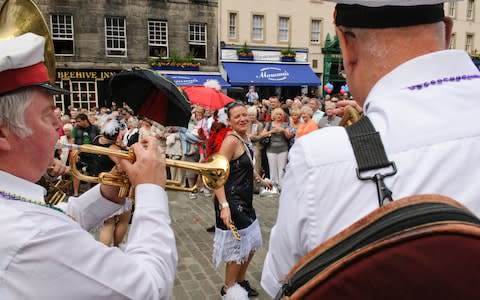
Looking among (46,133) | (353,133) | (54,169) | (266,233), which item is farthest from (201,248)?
(353,133)

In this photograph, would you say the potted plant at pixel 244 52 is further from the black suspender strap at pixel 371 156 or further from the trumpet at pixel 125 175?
the black suspender strap at pixel 371 156

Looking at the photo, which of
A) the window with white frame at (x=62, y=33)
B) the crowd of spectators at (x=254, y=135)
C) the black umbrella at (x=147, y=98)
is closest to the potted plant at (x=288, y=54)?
the window with white frame at (x=62, y=33)

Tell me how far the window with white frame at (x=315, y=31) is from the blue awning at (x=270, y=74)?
1882 millimetres

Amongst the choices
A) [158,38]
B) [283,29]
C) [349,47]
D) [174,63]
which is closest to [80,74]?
[158,38]

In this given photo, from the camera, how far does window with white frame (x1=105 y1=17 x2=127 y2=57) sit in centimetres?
2133

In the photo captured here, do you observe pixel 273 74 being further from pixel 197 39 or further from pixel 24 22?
pixel 24 22

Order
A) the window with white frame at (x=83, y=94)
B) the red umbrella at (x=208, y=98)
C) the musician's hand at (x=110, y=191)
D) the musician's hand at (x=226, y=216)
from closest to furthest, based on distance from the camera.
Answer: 1. the musician's hand at (x=110, y=191)
2. the musician's hand at (x=226, y=216)
3. the red umbrella at (x=208, y=98)
4. the window with white frame at (x=83, y=94)

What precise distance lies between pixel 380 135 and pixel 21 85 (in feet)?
4.13

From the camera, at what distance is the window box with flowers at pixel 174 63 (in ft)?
72.3

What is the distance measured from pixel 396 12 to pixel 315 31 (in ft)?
85.9

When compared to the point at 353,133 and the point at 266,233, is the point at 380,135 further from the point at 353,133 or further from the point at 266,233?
the point at 266,233

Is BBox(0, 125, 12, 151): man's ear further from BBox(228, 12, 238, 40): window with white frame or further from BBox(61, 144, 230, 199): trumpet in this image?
BBox(228, 12, 238, 40): window with white frame

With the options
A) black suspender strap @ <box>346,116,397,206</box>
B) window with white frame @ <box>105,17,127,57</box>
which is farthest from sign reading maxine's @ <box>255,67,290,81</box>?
black suspender strap @ <box>346,116,397,206</box>

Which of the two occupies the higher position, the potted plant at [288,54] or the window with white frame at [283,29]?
the window with white frame at [283,29]
